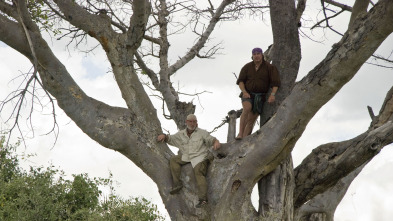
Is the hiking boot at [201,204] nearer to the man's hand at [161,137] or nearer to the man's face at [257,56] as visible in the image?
the man's hand at [161,137]

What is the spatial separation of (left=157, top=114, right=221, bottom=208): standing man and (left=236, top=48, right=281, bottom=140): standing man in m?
0.55

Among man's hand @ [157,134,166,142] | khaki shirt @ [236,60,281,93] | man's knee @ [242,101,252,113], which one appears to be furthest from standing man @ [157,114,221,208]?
khaki shirt @ [236,60,281,93]

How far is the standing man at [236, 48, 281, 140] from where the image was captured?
9.69 metres

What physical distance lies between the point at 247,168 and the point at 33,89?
335 centimetres

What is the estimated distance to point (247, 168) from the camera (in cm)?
913

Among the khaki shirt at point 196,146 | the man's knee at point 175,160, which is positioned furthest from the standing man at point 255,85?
the man's knee at point 175,160

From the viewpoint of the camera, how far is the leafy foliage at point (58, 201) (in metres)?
13.6

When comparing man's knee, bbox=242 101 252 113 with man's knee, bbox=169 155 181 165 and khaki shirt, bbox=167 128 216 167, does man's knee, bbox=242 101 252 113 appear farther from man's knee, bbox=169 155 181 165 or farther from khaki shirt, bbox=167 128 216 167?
man's knee, bbox=169 155 181 165

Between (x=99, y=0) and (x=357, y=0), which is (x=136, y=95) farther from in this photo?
(x=357, y=0)

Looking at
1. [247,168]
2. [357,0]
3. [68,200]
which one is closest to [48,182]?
[68,200]

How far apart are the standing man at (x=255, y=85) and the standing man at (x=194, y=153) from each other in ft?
1.79

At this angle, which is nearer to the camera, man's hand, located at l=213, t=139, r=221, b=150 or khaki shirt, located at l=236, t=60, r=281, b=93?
man's hand, located at l=213, t=139, r=221, b=150

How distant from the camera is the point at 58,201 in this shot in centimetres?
1430

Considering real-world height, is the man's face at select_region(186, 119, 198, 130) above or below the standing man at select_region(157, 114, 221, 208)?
above
